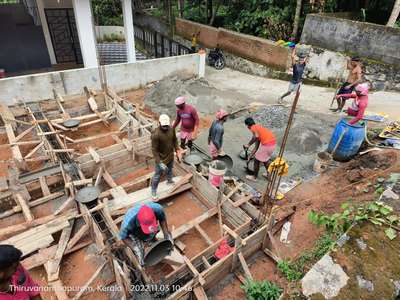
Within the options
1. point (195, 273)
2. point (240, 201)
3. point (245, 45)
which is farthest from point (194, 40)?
point (195, 273)

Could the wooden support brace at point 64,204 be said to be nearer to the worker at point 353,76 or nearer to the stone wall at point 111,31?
the worker at point 353,76

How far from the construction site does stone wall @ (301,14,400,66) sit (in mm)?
1717

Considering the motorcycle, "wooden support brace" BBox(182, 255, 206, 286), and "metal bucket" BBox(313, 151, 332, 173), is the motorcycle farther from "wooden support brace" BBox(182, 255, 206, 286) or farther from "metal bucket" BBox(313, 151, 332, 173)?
"wooden support brace" BBox(182, 255, 206, 286)

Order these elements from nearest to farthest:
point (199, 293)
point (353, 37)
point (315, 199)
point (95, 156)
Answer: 1. point (199, 293)
2. point (315, 199)
3. point (95, 156)
4. point (353, 37)

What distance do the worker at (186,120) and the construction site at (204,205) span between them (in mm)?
539

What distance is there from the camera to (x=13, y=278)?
316 centimetres

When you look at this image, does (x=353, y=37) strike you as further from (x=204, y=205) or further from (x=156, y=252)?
(x=156, y=252)

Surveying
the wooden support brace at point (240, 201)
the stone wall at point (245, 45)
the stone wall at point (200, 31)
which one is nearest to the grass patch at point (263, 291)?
the wooden support brace at point (240, 201)

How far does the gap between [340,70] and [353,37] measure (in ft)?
4.08

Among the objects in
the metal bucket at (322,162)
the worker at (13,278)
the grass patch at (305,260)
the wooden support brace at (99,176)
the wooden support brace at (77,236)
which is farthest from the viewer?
the metal bucket at (322,162)

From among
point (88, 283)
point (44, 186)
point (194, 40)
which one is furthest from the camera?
point (194, 40)

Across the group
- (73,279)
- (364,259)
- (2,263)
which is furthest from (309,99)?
(2,263)

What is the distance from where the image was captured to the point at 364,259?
9.27ft

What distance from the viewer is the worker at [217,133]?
5914 millimetres
